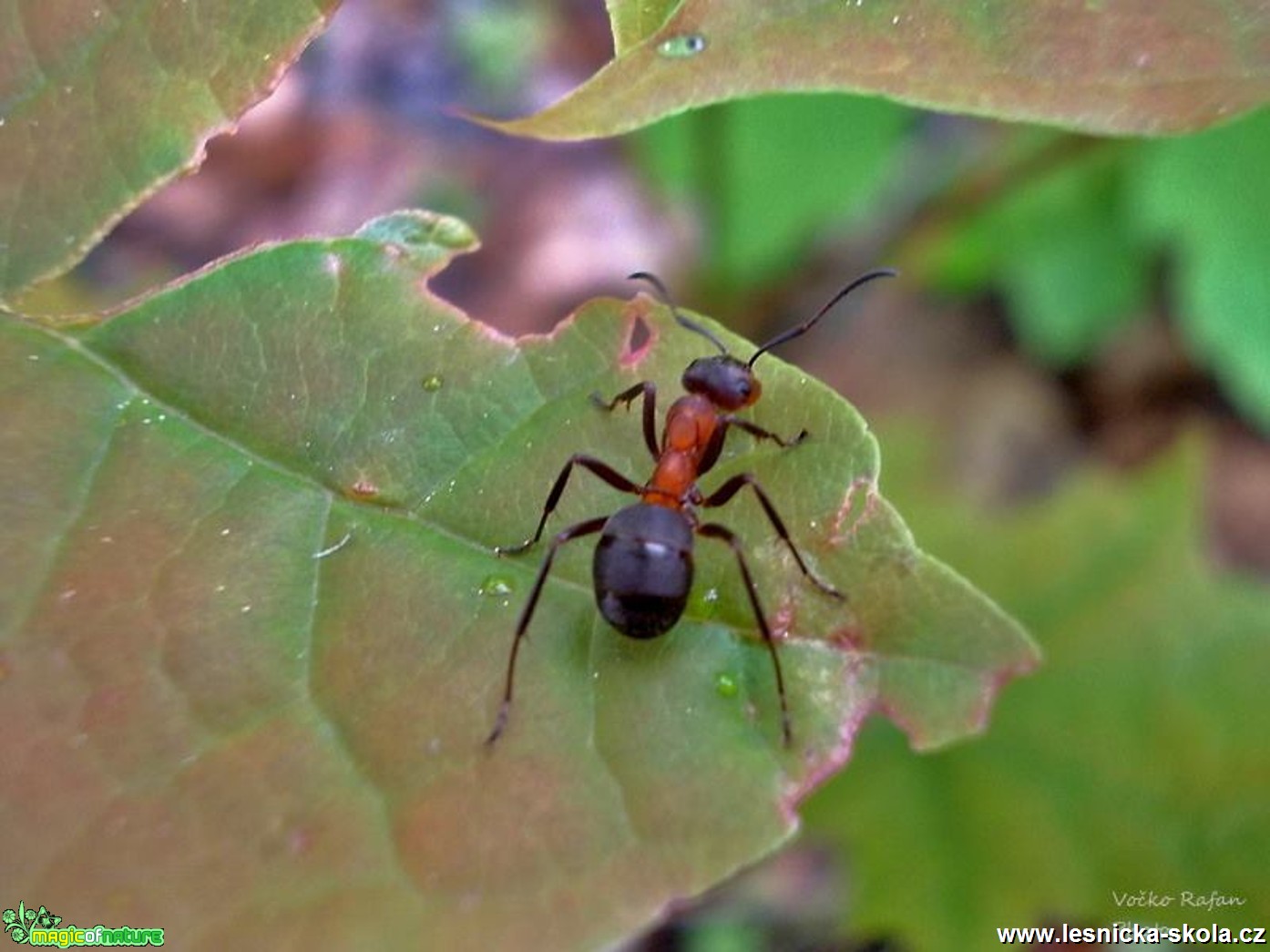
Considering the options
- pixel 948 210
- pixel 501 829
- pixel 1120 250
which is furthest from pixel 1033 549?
pixel 501 829

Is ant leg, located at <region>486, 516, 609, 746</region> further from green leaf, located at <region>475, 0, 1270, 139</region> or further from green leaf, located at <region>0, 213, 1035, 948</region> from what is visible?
green leaf, located at <region>475, 0, 1270, 139</region>

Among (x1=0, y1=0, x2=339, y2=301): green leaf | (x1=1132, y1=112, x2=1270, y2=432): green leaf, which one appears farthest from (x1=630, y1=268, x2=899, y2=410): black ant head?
(x1=1132, y1=112, x2=1270, y2=432): green leaf

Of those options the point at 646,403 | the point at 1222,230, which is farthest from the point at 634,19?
the point at 1222,230

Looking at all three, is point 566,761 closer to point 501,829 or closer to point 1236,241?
point 501,829

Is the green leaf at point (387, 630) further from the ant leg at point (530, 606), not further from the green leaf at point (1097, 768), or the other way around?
the green leaf at point (1097, 768)

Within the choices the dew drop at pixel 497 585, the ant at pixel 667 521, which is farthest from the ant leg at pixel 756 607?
the dew drop at pixel 497 585
